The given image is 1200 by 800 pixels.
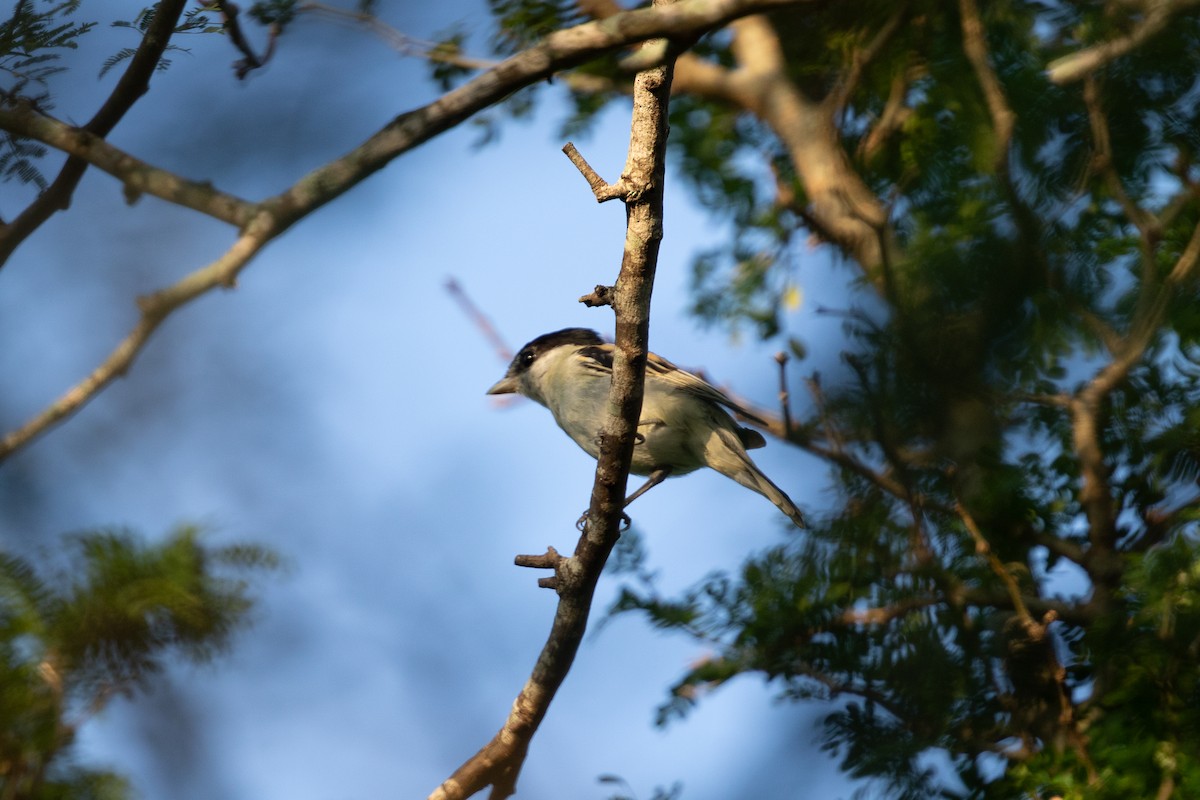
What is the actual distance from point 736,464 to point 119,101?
9.46 feet

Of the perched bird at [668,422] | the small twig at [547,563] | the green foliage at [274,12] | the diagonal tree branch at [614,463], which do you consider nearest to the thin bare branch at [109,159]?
the green foliage at [274,12]

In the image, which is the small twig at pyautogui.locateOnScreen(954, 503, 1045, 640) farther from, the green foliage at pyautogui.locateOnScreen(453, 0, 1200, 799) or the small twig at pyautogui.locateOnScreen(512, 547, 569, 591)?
the small twig at pyautogui.locateOnScreen(512, 547, 569, 591)

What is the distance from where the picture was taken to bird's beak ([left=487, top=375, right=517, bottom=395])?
6.27 m

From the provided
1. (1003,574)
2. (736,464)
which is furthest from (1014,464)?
(736,464)

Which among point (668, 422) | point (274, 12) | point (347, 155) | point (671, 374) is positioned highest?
point (274, 12)

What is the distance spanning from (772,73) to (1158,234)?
8.65ft

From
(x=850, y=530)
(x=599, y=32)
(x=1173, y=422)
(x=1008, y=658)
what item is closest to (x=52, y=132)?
(x=599, y=32)

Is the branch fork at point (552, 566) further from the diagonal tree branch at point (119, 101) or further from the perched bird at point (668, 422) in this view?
the diagonal tree branch at point (119, 101)

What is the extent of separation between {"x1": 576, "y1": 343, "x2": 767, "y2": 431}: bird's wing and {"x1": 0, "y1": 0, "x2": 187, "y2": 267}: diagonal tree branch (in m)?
2.18

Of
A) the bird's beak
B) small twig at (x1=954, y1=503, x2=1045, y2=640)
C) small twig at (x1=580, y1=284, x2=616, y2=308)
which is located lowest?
small twig at (x1=954, y1=503, x2=1045, y2=640)

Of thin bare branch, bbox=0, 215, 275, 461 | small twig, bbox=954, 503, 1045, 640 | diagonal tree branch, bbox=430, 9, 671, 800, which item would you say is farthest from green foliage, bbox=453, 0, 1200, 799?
thin bare branch, bbox=0, 215, 275, 461

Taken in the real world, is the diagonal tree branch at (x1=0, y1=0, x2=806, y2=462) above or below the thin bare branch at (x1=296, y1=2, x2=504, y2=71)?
below

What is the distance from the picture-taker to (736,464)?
4.83 m

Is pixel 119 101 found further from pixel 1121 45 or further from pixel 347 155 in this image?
pixel 1121 45
